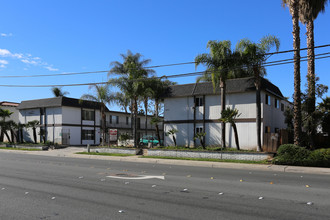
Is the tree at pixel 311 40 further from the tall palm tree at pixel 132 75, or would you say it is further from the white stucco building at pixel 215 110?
the tall palm tree at pixel 132 75

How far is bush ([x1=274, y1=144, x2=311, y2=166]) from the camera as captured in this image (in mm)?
16625

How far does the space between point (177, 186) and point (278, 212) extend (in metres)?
3.91

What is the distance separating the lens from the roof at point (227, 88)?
24.1 metres

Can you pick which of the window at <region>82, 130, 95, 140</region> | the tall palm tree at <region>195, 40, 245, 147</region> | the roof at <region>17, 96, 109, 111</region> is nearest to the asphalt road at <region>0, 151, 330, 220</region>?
the tall palm tree at <region>195, 40, 245, 147</region>

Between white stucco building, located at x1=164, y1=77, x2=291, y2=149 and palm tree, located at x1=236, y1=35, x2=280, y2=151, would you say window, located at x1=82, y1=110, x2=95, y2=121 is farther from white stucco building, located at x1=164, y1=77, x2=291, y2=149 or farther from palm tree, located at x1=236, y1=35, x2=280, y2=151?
palm tree, located at x1=236, y1=35, x2=280, y2=151

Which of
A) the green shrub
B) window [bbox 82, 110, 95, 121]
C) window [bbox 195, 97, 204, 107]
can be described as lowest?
the green shrub

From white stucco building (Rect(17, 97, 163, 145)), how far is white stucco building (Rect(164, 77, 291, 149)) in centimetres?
1698

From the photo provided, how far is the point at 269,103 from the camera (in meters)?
25.9

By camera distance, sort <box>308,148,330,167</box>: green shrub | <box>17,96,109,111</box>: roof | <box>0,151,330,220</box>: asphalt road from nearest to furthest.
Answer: <box>0,151,330,220</box>: asphalt road
<box>308,148,330,167</box>: green shrub
<box>17,96,109,111</box>: roof

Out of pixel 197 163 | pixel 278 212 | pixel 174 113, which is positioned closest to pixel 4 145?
pixel 174 113

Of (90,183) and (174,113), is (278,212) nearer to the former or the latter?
(90,183)

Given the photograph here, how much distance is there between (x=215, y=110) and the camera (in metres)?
26.0

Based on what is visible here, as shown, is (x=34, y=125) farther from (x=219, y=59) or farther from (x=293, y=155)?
(x=293, y=155)

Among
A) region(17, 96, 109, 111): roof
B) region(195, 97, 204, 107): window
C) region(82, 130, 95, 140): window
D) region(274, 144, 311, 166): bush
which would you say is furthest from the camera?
region(82, 130, 95, 140): window
